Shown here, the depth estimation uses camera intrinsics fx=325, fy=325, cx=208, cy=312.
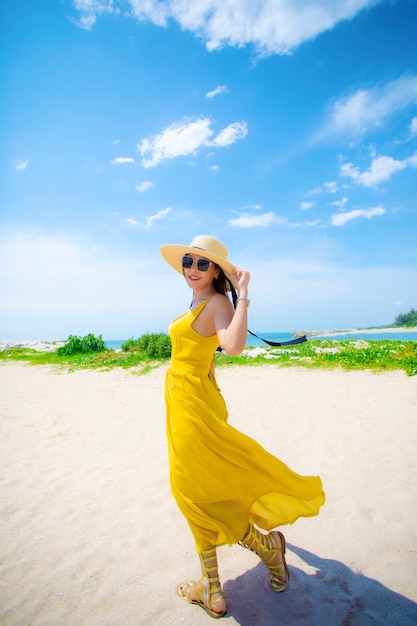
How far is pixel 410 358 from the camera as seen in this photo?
1051 centimetres

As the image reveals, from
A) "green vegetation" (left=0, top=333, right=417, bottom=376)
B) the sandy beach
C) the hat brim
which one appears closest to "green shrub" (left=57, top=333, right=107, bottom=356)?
"green vegetation" (left=0, top=333, right=417, bottom=376)

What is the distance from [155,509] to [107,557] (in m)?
0.76

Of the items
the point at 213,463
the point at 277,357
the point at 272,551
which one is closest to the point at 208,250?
the point at 213,463

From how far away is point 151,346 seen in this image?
14727 mm

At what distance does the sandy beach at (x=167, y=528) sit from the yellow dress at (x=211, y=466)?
0.66m

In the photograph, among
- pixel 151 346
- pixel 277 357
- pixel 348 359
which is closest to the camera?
pixel 348 359

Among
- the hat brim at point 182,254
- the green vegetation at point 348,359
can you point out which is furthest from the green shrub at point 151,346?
the hat brim at point 182,254

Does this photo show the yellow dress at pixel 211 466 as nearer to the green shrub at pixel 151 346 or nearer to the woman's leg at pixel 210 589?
the woman's leg at pixel 210 589

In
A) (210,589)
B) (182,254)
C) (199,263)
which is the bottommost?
(210,589)

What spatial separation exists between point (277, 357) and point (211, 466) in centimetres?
1162

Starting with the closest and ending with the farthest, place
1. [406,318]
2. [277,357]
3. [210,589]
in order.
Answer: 1. [210,589]
2. [277,357]
3. [406,318]

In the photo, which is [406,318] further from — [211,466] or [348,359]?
[211,466]

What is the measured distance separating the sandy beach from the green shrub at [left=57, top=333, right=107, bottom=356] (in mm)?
11741

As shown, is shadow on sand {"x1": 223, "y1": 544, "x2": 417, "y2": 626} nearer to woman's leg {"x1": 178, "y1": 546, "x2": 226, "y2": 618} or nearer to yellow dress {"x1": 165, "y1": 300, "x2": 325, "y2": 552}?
woman's leg {"x1": 178, "y1": 546, "x2": 226, "y2": 618}
